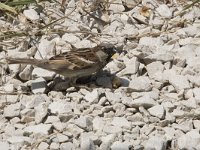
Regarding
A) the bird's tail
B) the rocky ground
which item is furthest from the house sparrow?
the rocky ground

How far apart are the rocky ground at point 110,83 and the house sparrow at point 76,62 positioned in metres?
0.11

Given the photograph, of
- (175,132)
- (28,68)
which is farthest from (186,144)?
(28,68)

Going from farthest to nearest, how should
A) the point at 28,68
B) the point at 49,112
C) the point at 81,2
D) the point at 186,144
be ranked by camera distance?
the point at 81,2 < the point at 28,68 < the point at 49,112 < the point at 186,144

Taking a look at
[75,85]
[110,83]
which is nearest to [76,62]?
[75,85]

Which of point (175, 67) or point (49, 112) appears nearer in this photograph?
point (49, 112)

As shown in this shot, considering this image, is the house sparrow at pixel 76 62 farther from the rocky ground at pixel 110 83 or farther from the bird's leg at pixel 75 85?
the rocky ground at pixel 110 83

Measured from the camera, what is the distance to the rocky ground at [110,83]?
13.9 ft

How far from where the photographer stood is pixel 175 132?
14.0 feet

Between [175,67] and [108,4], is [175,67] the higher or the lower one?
the lower one

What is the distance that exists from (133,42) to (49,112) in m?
1.23

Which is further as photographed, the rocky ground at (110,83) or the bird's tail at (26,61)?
the bird's tail at (26,61)

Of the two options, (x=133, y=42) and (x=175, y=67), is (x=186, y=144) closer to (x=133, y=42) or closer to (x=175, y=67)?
(x=175, y=67)

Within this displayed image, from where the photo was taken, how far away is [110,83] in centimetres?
487

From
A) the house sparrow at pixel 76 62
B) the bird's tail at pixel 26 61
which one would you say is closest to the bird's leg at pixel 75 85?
the house sparrow at pixel 76 62
